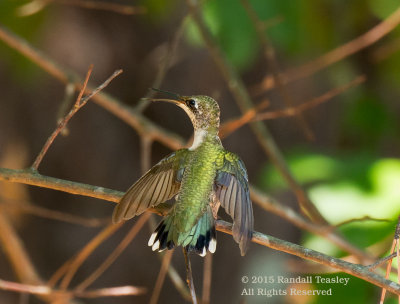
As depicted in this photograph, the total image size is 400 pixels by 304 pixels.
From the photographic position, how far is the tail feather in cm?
211

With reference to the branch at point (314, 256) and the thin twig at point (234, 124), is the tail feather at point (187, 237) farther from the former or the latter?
the thin twig at point (234, 124)

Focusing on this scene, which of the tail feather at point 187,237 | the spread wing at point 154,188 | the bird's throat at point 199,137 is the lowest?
the tail feather at point 187,237

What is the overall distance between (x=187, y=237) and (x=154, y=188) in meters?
0.23

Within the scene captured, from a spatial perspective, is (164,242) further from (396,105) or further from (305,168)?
(396,105)

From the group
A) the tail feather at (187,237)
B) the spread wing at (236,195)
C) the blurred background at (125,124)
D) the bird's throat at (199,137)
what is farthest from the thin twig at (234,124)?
the blurred background at (125,124)

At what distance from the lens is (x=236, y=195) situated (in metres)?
2.21

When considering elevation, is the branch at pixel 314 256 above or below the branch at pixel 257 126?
below

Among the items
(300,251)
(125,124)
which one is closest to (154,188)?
(300,251)

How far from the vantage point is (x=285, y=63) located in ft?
20.2

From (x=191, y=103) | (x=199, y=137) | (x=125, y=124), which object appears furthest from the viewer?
(x=125, y=124)

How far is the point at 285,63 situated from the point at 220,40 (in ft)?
7.13

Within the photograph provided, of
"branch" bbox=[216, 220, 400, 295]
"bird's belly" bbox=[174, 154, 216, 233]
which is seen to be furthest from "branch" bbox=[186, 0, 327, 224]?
"branch" bbox=[216, 220, 400, 295]

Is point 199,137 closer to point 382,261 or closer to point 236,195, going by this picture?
point 236,195

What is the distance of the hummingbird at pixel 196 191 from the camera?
6.91 ft
